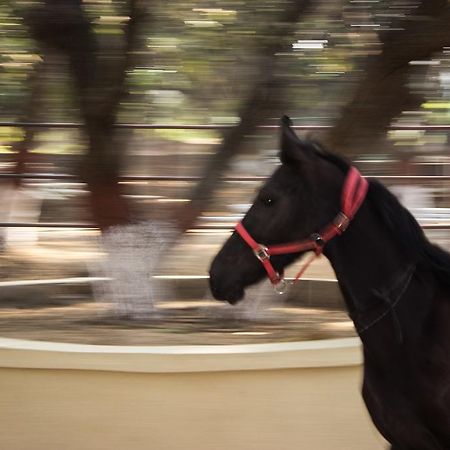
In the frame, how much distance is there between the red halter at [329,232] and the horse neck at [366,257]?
1.4 inches

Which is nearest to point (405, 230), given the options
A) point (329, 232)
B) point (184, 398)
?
point (329, 232)

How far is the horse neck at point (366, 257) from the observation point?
327 cm

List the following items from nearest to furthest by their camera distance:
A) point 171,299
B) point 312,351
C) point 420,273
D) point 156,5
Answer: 1. point 420,273
2. point 312,351
3. point 156,5
4. point 171,299

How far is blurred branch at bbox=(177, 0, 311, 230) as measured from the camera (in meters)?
5.27

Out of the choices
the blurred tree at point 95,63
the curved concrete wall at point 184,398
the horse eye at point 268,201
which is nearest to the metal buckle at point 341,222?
the horse eye at point 268,201

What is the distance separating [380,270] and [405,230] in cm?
17

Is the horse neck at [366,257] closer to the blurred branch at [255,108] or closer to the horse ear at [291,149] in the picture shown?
the horse ear at [291,149]

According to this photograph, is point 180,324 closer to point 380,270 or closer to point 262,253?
point 262,253

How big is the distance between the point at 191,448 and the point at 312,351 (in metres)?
0.78

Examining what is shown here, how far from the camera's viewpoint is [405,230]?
10.7 feet

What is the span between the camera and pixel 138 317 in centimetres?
569

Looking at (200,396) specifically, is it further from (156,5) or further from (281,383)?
(156,5)

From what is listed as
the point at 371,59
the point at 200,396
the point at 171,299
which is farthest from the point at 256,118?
the point at 200,396

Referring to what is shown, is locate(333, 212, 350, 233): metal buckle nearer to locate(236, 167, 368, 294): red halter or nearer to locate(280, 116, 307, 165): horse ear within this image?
locate(236, 167, 368, 294): red halter
